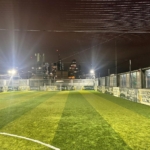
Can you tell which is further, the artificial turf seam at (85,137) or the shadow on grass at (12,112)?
the shadow on grass at (12,112)

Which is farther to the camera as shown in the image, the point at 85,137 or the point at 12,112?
the point at 12,112

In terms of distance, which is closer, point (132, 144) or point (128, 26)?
point (132, 144)

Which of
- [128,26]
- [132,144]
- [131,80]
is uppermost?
[128,26]

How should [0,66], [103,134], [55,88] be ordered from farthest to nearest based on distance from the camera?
[0,66], [55,88], [103,134]

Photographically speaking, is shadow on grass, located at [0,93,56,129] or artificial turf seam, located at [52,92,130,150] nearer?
artificial turf seam, located at [52,92,130,150]

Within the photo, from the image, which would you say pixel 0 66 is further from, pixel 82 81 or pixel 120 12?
pixel 120 12

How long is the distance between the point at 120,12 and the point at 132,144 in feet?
26.2

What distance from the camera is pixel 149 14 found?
11188mm

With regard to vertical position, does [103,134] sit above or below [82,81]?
below

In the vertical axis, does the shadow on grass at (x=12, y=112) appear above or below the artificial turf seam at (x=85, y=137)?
above

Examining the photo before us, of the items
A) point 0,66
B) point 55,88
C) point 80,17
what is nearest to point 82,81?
point 55,88

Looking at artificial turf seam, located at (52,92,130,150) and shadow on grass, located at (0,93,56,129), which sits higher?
shadow on grass, located at (0,93,56,129)

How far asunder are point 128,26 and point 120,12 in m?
2.26

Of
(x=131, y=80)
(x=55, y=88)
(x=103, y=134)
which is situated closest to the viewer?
(x=103, y=134)
